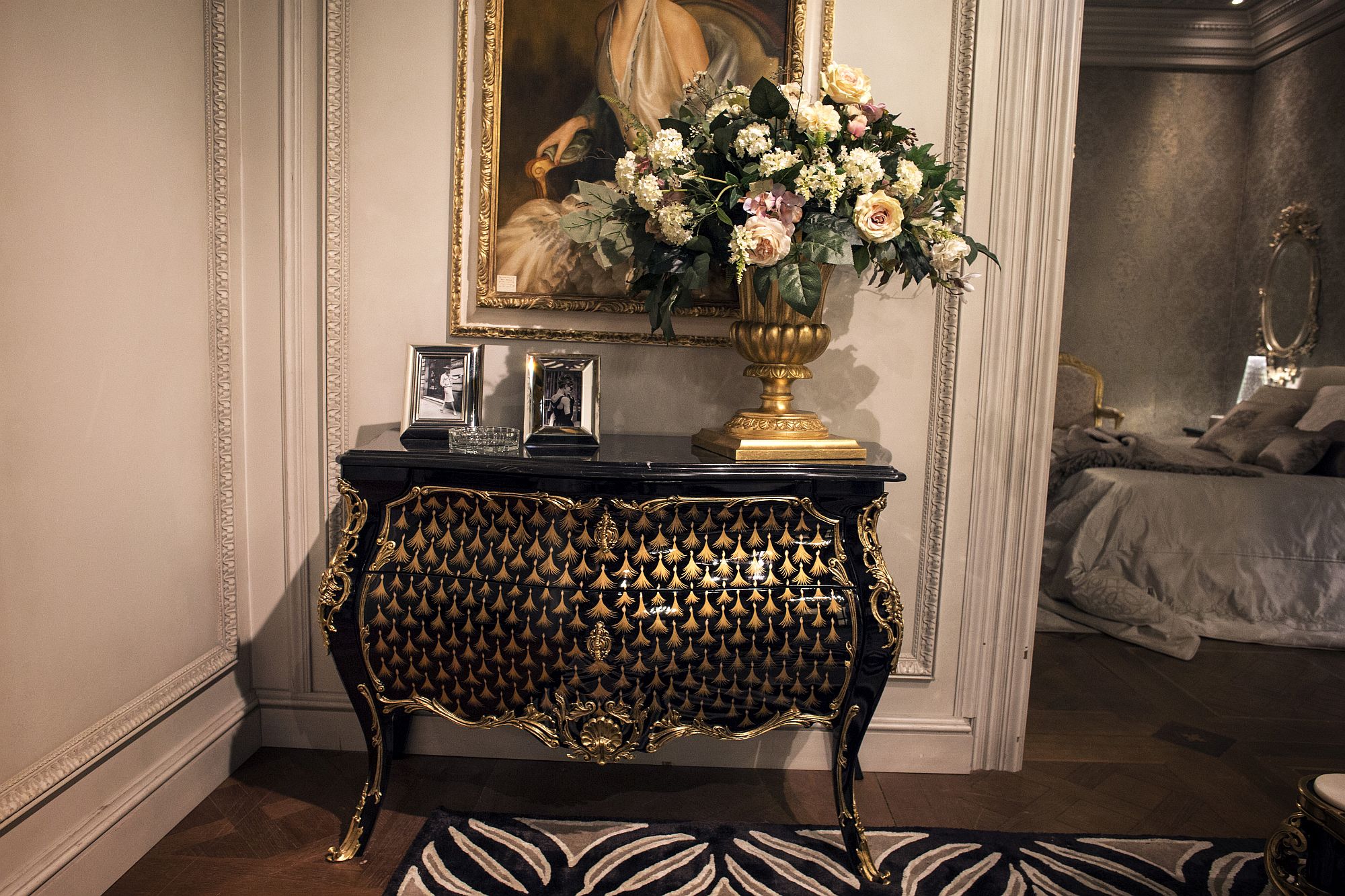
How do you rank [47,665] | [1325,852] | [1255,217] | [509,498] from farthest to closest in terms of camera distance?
1. [1255,217]
2. [509,498]
3. [47,665]
4. [1325,852]

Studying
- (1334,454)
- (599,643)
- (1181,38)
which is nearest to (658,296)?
(599,643)

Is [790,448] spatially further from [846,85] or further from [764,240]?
[846,85]

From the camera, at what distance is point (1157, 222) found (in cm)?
717

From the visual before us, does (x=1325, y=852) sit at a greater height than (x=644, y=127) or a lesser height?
lesser

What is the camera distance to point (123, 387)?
1962mm

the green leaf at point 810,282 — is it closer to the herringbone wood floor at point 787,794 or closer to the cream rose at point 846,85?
the cream rose at point 846,85

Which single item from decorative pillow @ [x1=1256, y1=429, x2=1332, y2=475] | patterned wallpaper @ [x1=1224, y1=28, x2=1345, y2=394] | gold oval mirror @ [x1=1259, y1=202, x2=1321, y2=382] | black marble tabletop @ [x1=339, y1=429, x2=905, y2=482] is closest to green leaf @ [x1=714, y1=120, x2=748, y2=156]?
black marble tabletop @ [x1=339, y1=429, x2=905, y2=482]

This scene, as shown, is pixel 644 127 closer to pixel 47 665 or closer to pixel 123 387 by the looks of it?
pixel 123 387

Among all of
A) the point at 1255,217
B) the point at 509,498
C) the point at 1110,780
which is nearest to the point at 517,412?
the point at 509,498

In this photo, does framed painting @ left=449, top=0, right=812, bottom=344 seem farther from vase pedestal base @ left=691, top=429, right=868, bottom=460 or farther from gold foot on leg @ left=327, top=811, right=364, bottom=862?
gold foot on leg @ left=327, top=811, right=364, bottom=862

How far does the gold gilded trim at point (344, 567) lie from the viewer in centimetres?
196

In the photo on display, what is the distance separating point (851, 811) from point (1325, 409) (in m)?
4.16

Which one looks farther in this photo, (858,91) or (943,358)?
(943,358)

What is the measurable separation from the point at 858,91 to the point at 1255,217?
664cm
